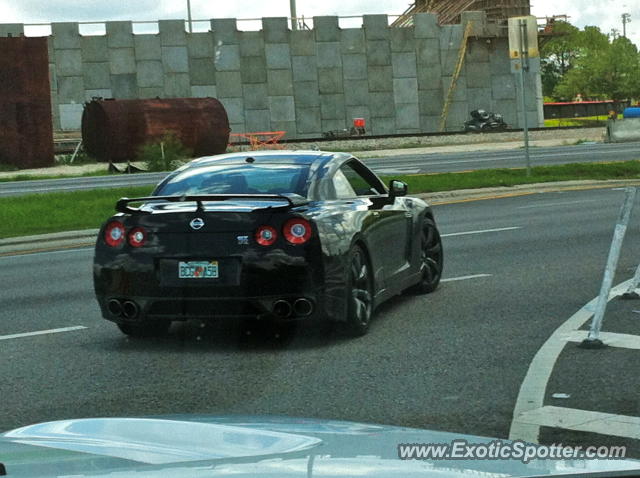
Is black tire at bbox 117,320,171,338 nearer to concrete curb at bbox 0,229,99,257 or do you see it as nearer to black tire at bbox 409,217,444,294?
black tire at bbox 409,217,444,294

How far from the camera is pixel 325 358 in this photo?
862cm

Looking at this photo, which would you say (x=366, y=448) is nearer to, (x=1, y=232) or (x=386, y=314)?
(x=386, y=314)

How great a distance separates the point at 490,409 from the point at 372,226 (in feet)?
11.1

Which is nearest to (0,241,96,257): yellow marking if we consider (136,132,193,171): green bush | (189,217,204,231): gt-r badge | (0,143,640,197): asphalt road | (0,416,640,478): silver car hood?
(189,217,204,231): gt-r badge

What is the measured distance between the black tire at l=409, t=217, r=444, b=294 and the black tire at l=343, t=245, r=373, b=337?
6.35 feet

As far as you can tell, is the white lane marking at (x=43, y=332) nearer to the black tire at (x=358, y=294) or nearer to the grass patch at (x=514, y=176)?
the black tire at (x=358, y=294)

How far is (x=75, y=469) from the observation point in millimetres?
2264

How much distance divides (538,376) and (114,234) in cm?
337

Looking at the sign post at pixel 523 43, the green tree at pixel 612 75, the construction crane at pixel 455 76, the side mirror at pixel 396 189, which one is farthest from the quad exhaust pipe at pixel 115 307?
the green tree at pixel 612 75

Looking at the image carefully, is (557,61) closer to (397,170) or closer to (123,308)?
(397,170)

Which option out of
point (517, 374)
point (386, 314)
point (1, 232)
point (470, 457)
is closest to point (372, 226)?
point (386, 314)

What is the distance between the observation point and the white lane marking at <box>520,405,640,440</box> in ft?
20.1

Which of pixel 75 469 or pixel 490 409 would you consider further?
pixel 490 409

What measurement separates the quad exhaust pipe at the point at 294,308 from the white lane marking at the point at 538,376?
165 centimetres
